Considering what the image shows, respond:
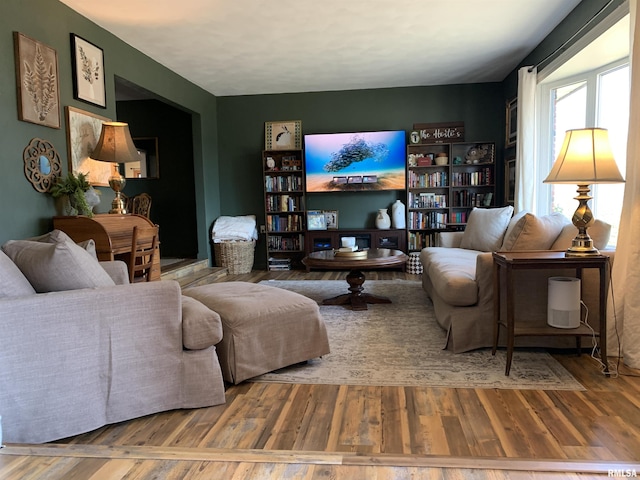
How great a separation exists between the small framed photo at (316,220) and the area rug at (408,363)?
2.81 meters

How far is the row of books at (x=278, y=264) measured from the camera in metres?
6.62

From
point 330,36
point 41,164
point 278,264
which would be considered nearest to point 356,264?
point 330,36

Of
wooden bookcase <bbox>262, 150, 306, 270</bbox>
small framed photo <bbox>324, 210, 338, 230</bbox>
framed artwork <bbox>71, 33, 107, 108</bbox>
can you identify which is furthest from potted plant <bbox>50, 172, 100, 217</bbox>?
small framed photo <bbox>324, 210, 338, 230</bbox>

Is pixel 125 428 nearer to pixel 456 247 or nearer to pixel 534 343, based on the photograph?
pixel 534 343

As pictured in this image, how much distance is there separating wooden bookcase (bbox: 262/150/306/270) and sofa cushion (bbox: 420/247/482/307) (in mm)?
2849

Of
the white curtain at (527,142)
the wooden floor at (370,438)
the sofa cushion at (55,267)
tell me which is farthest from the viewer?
the white curtain at (527,142)

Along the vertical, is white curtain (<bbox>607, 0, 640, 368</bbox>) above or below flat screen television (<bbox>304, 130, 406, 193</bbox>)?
below

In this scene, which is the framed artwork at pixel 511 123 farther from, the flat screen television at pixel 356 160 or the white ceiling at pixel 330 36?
the flat screen television at pixel 356 160

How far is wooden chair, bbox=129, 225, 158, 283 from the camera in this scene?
3.44m

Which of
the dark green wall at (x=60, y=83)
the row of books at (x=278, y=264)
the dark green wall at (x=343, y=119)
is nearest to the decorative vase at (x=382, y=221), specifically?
the dark green wall at (x=343, y=119)

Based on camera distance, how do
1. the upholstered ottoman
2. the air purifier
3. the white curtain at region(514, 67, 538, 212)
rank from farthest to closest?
the white curtain at region(514, 67, 538, 212) → the air purifier → the upholstered ottoman

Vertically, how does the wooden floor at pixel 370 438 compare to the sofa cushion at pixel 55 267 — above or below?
below

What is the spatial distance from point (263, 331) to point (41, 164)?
222 centimetres

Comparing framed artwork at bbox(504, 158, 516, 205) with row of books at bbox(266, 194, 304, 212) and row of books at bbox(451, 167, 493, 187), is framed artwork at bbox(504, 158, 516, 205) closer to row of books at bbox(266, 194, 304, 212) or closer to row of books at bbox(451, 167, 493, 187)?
row of books at bbox(451, 167, 493, 187)
